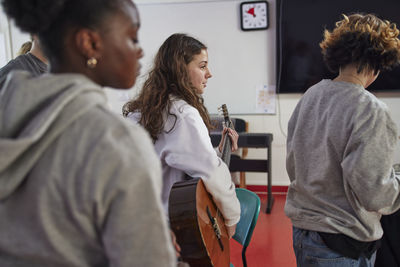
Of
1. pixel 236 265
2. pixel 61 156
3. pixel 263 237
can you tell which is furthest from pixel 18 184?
pixel 263 237

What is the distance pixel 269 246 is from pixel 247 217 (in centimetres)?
127

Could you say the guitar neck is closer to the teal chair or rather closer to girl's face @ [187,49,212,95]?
the teal chair

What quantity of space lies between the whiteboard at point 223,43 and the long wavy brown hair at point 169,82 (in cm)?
250

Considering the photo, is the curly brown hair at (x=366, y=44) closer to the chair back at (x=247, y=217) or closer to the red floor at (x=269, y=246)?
the chair back at (x=247, y=217)

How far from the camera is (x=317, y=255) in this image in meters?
1.16

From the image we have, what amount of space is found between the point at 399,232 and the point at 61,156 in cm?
142

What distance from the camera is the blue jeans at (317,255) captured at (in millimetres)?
1120

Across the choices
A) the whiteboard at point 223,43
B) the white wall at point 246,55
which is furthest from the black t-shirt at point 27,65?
the white wall at point 246,55

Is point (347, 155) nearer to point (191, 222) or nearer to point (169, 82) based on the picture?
point (191, 222)

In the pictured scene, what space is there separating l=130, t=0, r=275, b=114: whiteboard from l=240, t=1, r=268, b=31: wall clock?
0.07 m

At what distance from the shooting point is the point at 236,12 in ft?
13.1

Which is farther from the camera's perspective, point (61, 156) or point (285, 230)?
point (285, 230)

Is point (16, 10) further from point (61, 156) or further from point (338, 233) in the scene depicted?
point (338, 233)

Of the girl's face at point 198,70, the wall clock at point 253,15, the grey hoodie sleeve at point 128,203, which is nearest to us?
the grey hoodie sleeve at point 128,203
